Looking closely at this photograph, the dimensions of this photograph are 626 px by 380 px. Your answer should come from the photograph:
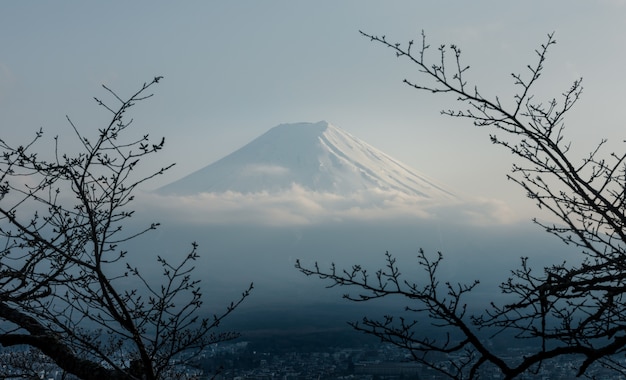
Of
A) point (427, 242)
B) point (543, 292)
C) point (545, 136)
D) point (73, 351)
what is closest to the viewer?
point (543, 292)

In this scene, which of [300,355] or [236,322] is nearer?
[300,355]

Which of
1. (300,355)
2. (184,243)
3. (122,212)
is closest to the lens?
(122,212)

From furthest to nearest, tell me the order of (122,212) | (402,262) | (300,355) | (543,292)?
1. (402,262)
2. (300,355)
3. (122,212)
4. (543,292)

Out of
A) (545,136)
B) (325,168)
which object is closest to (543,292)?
(545,136)

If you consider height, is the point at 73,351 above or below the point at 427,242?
below

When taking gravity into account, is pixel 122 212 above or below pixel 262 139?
below

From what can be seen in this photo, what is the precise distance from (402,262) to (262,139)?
5337cm

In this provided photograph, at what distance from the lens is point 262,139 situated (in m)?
165

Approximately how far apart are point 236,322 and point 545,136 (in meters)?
80.1

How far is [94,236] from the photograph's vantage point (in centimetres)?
416

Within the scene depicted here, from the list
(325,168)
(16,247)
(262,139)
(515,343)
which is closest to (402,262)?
(325,168)

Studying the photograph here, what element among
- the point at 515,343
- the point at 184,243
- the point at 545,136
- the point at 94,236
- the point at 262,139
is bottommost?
the point at 515,343

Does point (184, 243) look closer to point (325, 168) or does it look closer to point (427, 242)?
point (325, 168)

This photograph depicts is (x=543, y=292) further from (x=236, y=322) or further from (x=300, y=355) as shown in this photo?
(x=236, y=322)
